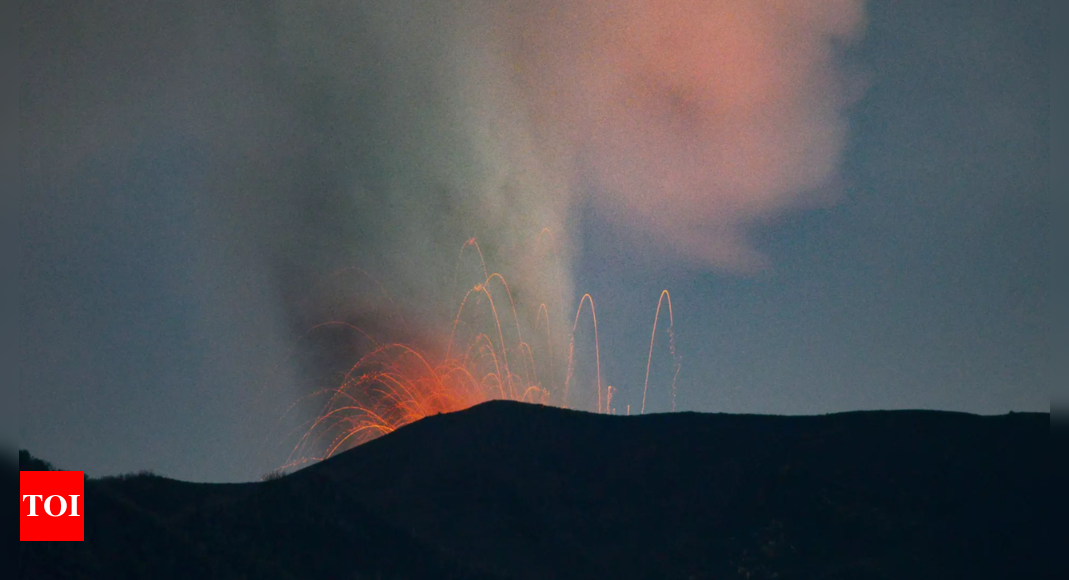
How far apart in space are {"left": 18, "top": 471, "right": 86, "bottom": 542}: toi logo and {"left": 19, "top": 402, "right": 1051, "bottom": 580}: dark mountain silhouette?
0.51 meters

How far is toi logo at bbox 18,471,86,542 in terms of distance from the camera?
22656 millimetres

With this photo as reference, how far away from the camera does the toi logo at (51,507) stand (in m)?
22.7

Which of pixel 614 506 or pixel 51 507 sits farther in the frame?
pixel 614 506

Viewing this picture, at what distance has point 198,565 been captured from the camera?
26.4 metres

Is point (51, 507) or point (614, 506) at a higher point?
point (51, 507)

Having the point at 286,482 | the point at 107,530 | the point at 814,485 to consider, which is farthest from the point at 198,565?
the point at 814,485

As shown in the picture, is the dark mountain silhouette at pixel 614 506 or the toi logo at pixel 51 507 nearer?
the toi logo at pixel 51 507

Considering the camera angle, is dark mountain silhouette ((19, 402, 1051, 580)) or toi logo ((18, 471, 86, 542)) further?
dark mountain silhouette ((19, 402, 1051, 580))

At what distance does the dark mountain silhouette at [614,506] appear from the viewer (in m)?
28.8

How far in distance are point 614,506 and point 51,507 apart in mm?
25665

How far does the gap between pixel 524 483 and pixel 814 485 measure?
15.0 m

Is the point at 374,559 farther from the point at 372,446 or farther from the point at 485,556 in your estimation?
the point at 372,446

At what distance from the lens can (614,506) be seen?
39.6m

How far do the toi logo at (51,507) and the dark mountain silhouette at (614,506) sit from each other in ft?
1.67
